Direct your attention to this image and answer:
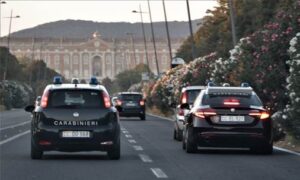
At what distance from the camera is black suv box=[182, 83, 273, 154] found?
949 inches

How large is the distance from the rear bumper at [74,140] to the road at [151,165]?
27 centimetres

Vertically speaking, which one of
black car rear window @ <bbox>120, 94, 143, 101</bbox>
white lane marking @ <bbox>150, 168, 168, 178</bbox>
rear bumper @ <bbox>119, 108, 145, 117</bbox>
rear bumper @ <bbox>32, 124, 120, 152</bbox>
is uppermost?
black car rear window @ <bbox>120, 94, 143, 101</bbox>

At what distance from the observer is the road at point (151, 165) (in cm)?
1816

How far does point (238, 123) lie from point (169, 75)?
56048 millimetres

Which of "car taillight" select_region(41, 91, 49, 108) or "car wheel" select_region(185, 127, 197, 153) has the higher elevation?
"car taillight" select_region(41, 91, 49, 108)

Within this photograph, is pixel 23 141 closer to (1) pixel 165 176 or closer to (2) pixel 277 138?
(2) pixel 277 138

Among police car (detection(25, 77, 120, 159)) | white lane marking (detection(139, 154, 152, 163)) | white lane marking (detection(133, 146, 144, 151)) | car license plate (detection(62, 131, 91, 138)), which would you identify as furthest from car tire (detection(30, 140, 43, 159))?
white lane marking (detection(133, 146, 144, 151))

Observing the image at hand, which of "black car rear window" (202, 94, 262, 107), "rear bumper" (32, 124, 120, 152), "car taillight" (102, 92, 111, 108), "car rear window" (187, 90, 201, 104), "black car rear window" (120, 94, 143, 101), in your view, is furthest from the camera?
"black car rear window" (120, 94, 143, 101)

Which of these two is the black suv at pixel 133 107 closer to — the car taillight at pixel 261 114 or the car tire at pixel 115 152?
the car taillight at pixel 261 114

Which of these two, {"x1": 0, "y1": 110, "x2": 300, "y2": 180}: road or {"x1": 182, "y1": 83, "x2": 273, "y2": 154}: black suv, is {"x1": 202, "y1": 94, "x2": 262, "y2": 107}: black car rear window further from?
{"x1": 0, "y1": 110, "x2": 300, "y2": 180}: road

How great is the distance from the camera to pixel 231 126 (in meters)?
24.1

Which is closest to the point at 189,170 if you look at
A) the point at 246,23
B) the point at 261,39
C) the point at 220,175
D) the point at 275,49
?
the point at 220,175

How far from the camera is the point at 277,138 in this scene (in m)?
32.3

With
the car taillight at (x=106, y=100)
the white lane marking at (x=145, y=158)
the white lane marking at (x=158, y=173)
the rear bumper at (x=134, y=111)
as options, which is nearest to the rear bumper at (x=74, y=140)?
the car taillight at (x=106, y=100)
